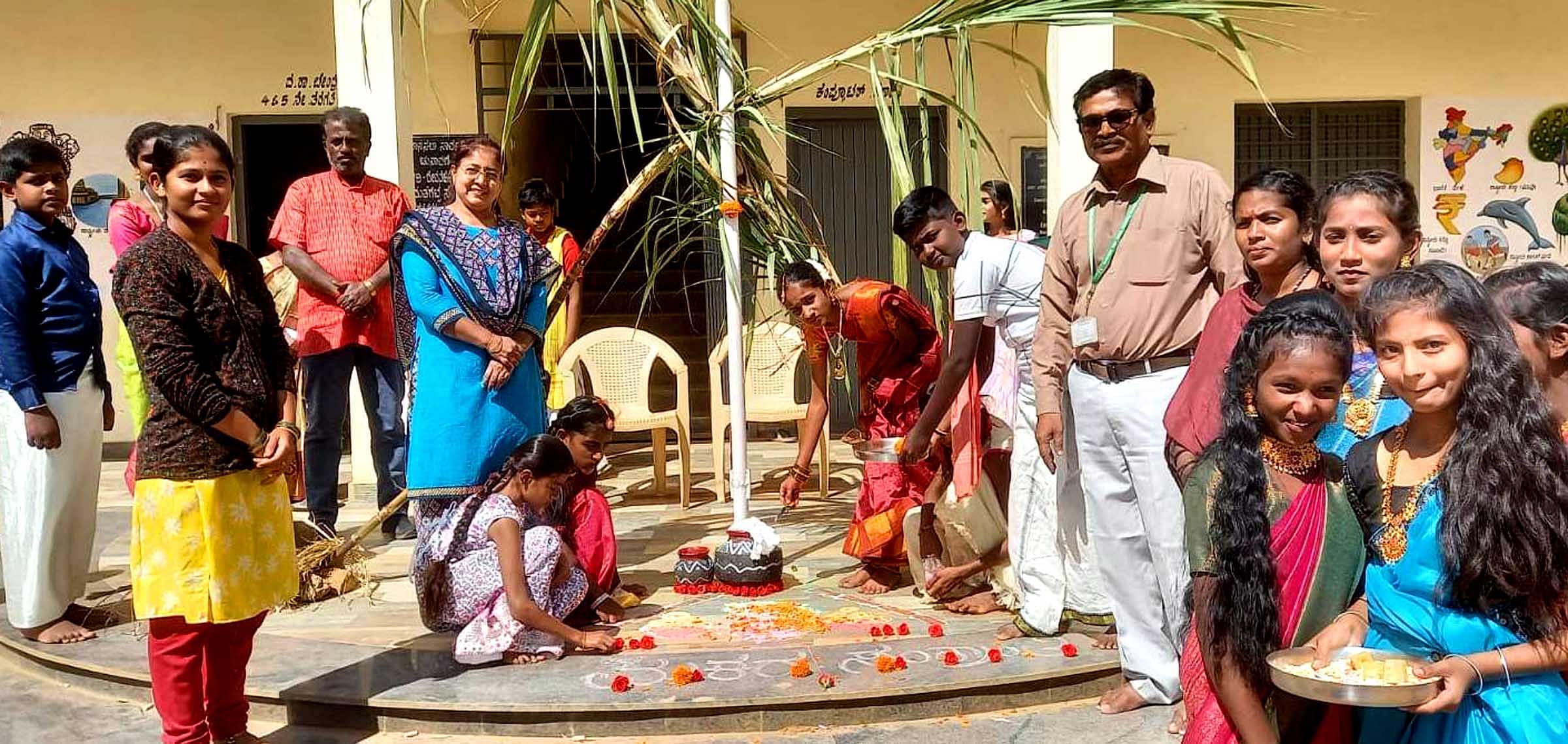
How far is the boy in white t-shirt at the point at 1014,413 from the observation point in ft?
13.0

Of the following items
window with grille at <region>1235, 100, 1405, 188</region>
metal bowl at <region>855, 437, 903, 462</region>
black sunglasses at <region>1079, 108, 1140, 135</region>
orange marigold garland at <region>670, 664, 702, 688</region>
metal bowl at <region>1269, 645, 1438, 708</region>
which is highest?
window with grille at <region>1235, 100, 1405, 188</region>

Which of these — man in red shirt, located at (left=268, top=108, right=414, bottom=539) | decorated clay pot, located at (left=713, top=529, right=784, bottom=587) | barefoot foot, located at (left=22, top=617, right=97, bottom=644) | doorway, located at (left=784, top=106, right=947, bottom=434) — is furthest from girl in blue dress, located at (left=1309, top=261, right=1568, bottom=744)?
doorway, located at (left=784, top=106, right=947, bottom=434)

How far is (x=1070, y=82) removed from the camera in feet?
21.0

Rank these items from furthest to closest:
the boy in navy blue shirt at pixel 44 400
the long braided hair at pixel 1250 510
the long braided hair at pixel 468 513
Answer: the boy in navy blue shirt at pixel 44 400 < the long braided hair at pixel 468 513 < the long braided hair at pixel 1250 510

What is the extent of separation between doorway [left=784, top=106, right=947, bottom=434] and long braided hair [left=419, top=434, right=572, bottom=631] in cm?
462

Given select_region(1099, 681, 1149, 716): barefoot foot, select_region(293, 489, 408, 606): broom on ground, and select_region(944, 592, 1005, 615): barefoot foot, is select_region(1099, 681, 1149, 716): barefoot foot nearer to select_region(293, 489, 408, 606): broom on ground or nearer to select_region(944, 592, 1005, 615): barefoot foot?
select_region(944, 592, 1005, 615): barefoot foot

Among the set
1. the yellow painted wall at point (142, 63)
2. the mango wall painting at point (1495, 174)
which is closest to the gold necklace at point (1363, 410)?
the mango wall painting at point (1495, 174)

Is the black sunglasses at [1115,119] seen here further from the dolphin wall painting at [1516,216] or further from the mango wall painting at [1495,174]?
the dolphin wall painting at [1516,216]

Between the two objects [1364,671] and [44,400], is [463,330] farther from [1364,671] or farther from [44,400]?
[1364,671]

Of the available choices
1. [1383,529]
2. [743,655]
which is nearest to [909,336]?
[743,655]

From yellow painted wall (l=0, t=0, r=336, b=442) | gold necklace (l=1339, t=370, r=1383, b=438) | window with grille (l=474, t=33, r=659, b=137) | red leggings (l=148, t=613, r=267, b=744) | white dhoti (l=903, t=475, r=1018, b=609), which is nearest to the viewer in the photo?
gold necklace (l=1339, t=370, r=1383, b=438)

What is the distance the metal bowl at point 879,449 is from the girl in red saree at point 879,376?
0.11 ft

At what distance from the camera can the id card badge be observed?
329 centimetres

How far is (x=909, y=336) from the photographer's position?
4664 mm
